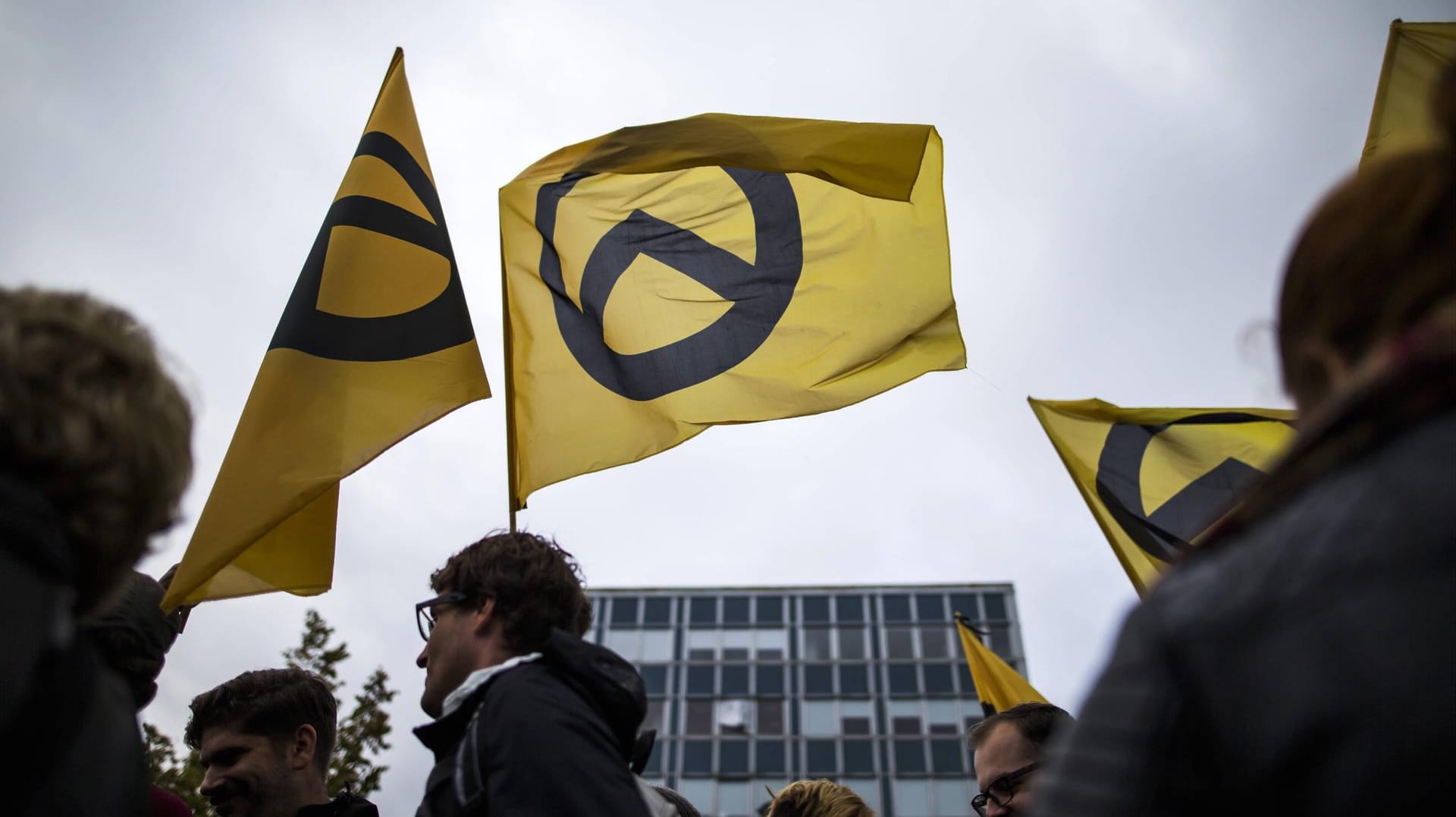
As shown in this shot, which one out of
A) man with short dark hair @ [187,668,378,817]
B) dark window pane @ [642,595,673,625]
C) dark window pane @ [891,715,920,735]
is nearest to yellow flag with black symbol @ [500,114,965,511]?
man with short dark hair @ [187,668,378,817]

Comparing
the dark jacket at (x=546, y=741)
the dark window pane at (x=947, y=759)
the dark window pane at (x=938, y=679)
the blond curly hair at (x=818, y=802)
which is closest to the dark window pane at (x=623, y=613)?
the dark window pane at (x=938, y=679)

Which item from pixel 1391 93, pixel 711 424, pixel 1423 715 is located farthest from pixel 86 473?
pixel 1391 93

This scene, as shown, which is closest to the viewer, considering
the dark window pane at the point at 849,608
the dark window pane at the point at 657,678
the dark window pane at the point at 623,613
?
the dark window pane at the point at 657,678

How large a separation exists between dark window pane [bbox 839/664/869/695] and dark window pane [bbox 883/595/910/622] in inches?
111

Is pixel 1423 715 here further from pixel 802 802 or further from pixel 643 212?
pixel 643 212

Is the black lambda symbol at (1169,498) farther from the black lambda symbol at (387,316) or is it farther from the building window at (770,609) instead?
the building window at (770,609)

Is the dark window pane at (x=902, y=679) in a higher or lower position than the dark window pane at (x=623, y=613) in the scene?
lower

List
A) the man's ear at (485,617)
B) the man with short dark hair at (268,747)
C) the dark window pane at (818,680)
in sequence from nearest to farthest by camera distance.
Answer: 1. the man's ear at (485,617)
2. the man with short dark hair at (268,747)
3. the dark window pane at (818,680)

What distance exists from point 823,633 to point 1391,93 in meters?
45.9

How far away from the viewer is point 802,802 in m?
4.65

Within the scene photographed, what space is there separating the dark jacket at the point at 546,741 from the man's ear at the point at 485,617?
434 mm

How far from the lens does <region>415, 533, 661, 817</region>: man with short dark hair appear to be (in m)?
2.30

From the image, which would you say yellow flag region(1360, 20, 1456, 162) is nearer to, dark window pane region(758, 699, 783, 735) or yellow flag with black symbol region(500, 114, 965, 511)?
yellow flag with black symbol region(500, 114, 965, 511)

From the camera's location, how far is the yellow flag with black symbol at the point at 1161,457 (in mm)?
6660
